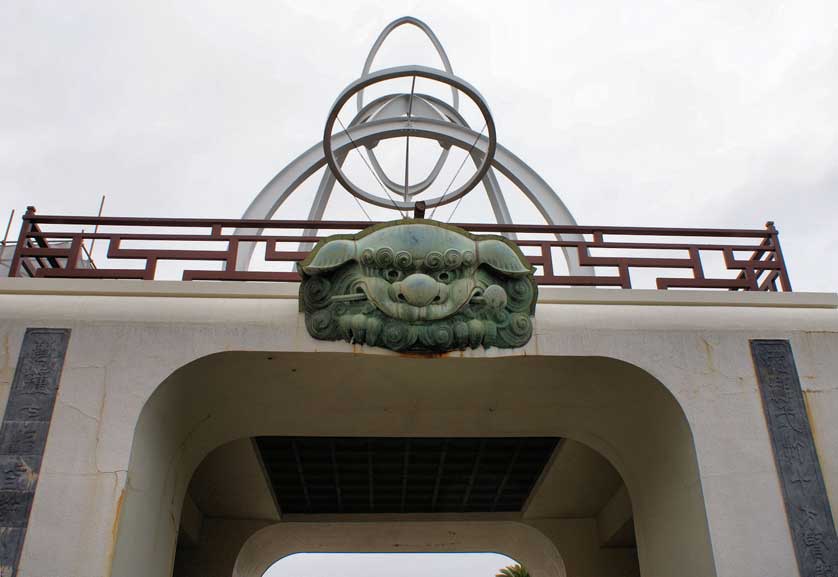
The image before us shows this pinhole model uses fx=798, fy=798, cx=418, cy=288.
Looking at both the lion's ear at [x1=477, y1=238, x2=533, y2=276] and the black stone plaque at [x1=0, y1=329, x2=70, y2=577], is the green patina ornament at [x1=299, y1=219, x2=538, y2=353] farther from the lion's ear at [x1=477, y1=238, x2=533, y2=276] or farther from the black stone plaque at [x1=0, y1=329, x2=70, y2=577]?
the black stone plaque at [x1=0, y1=329, x2=70, y2=577]

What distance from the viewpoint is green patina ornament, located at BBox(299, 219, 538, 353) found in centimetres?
697

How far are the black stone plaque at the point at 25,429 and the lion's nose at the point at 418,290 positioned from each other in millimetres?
2945

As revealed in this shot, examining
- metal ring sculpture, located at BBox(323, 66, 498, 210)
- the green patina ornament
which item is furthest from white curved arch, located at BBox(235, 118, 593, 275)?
the green patina ornament

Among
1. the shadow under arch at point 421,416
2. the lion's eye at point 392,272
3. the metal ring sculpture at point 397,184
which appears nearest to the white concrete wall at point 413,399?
the shadow under arch at point 421,416

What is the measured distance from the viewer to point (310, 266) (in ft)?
23.1

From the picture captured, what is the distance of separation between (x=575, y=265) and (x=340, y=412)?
16.2 ft

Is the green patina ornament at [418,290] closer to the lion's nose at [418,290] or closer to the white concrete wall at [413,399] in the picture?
the lion's nose at [418,290]

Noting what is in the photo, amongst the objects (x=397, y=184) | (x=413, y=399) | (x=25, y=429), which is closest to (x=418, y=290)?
(x=413, y=399)

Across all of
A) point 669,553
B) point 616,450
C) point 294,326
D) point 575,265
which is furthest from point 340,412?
point 575,265

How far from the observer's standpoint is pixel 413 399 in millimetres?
7945

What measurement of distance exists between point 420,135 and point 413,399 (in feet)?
23.0

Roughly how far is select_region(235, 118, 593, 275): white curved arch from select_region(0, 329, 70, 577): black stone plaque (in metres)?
6.53

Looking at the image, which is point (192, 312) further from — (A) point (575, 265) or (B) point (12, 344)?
(A) point (575, 265)

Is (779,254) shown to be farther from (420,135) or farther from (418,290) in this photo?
(420,135)
